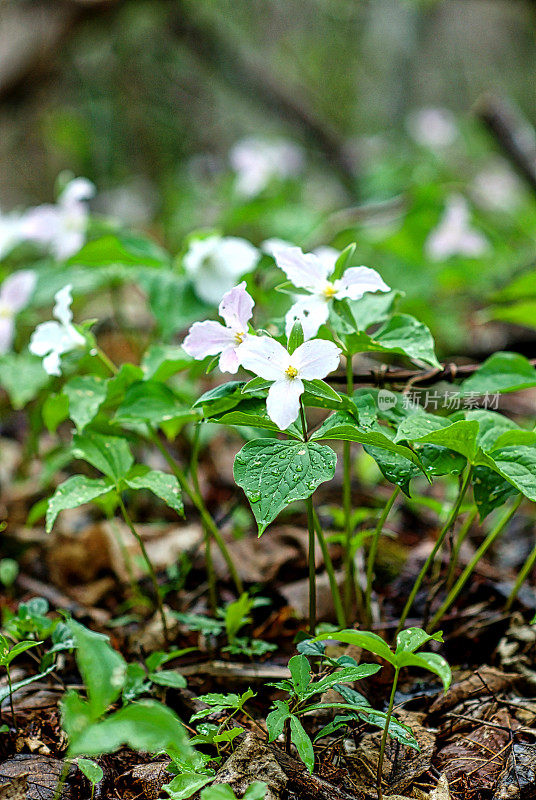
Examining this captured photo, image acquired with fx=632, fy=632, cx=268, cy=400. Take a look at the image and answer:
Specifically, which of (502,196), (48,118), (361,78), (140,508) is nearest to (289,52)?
(361,78)

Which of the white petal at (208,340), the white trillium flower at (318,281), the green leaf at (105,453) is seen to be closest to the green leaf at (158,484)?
the green leaf at (105,453)

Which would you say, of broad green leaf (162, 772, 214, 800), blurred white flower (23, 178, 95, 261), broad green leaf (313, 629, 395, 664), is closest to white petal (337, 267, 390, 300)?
broad green leaf (313, 629, 395, 664)

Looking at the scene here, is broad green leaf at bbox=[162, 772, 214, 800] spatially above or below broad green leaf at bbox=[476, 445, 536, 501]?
below

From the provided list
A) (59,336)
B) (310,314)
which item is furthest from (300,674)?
(59,336)

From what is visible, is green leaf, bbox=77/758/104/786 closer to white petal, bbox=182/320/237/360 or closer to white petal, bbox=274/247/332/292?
white petal, bbox=182/320/237/360

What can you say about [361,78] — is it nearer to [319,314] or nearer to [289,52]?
[289,52]

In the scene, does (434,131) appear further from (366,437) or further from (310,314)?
(366,437)
